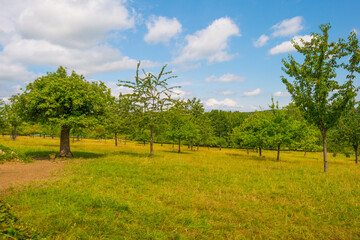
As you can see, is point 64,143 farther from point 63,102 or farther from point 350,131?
point 350,131

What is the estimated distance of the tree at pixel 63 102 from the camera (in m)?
18.3

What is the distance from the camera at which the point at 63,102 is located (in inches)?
769

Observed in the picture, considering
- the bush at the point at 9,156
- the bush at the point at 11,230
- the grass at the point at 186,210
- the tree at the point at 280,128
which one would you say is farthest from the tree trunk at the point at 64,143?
the tree at the point at 280,128

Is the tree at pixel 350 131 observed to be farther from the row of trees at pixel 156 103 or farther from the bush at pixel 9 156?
the bush at pixel 9 156

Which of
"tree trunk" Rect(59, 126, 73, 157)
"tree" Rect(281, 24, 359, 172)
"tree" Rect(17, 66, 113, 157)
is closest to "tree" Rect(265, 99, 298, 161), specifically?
"tree" Rect(281, 24, 359, 172)

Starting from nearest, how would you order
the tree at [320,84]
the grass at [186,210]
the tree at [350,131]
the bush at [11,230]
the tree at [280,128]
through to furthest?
the bush at [11,230]
the grass at [186,210]
the tree at [320,84]
the tree at [280,128]
the tree at [350,131]

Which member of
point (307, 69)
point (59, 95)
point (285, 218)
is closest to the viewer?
point (285, 218)

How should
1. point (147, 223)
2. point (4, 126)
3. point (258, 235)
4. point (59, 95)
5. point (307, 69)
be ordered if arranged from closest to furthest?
point (258, 235) → point (147, 223) → point (307, 69) → point (59, 95) → point (4, 126)

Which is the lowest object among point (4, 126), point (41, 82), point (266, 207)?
point (266, 207)

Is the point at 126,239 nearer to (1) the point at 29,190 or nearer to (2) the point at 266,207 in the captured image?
(2) the point at 266,207

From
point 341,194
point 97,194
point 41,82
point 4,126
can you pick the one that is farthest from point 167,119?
point 4,126

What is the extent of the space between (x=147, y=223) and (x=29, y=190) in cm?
653

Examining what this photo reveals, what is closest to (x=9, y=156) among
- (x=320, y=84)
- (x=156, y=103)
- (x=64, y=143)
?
(x=64, y=143)

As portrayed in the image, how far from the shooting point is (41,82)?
775 inches
